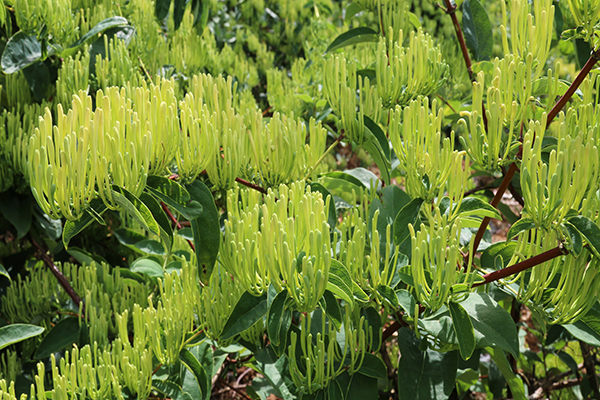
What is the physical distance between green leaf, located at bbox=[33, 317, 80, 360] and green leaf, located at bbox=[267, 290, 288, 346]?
21.4 inches

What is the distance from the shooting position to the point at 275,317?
531 millimetres

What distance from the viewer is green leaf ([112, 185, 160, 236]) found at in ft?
1.65

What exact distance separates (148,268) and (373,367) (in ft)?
1.40

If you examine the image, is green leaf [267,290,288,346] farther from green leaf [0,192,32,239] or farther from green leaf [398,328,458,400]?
green leaf [0,192,32,239]

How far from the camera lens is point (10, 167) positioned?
101cm

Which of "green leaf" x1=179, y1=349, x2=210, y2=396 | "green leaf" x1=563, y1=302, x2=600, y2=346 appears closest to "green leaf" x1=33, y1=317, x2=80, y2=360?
"green leaf" x1=179, y1=349, x2=210, y2=396

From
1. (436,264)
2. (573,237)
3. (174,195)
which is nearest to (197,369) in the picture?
(174,195)

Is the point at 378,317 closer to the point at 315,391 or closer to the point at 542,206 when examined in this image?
the point at 315,391

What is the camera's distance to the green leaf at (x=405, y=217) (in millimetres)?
623

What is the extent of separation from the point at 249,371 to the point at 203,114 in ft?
3.67

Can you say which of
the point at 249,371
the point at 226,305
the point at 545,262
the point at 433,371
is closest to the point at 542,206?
the point at 545,262

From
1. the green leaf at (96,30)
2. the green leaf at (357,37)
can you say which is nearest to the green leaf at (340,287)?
the green leaf at (357,37)

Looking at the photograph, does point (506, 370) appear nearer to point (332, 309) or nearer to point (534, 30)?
point (332, 309)

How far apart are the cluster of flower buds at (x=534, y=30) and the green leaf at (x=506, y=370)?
0.37 m
